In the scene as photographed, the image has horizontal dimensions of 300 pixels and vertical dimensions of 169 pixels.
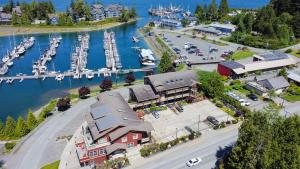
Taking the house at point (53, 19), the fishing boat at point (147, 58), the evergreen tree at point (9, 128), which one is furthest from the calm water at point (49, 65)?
the evergreen tree at point (9, 128)

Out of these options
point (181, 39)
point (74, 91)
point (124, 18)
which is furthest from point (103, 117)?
point (124, 18)

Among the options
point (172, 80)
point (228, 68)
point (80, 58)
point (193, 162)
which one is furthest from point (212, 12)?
point (193, 162)

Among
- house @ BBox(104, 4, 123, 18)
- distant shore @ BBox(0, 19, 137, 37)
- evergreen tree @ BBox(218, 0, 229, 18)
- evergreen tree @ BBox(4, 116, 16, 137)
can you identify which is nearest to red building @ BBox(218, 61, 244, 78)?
evergreen tree @ BBox(4, 116, 16, 137)

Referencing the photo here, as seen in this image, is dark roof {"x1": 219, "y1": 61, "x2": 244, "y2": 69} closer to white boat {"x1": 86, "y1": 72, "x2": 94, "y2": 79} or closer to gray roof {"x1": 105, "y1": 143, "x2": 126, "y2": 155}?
white boat {"x1": 86, "y1": 72, "x2": 94, "y2": 79}

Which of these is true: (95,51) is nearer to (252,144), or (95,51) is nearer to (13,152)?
(13,152)

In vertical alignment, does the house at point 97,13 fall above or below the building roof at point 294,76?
above

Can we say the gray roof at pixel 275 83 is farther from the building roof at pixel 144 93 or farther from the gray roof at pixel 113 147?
the gray roof at pixel 113 147
